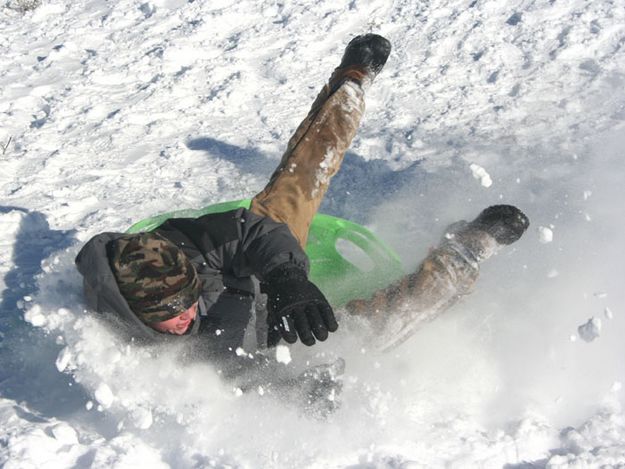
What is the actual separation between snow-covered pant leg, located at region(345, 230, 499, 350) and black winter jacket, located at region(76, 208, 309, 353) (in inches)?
17.4

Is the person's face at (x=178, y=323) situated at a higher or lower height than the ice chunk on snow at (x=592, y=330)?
higher

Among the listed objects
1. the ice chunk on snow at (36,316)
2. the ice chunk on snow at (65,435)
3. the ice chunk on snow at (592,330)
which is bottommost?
the ice chunk on snow at (592,330)

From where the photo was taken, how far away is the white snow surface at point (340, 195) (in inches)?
89.4

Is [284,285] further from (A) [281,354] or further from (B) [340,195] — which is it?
(B) [340,195]

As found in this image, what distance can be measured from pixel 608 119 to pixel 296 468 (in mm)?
2695

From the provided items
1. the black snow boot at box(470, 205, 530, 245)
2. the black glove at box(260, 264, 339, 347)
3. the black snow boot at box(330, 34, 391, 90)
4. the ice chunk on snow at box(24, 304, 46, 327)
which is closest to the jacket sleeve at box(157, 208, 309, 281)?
the black glove at box(260, 264, 339, 347)

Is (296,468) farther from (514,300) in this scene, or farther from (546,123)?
(546,123)

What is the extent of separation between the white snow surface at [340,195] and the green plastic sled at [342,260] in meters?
0.27

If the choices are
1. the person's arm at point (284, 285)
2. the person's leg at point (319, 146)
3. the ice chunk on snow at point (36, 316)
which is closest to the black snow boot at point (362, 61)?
the person's leg at point (319, 146)

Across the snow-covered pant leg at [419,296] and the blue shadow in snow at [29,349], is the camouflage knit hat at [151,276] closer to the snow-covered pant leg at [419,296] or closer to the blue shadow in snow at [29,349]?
the blue shadow in snow at [29,349]

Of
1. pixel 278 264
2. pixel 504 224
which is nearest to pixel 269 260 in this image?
pixel 278 264

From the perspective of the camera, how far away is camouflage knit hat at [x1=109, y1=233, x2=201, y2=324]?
2109 mm

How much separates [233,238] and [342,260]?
65 centimetres

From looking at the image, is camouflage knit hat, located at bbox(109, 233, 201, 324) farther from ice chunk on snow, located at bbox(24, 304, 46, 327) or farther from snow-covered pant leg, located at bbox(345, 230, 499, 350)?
snow-covered pant leg, located at bbox(345, 230, 499, 350)
